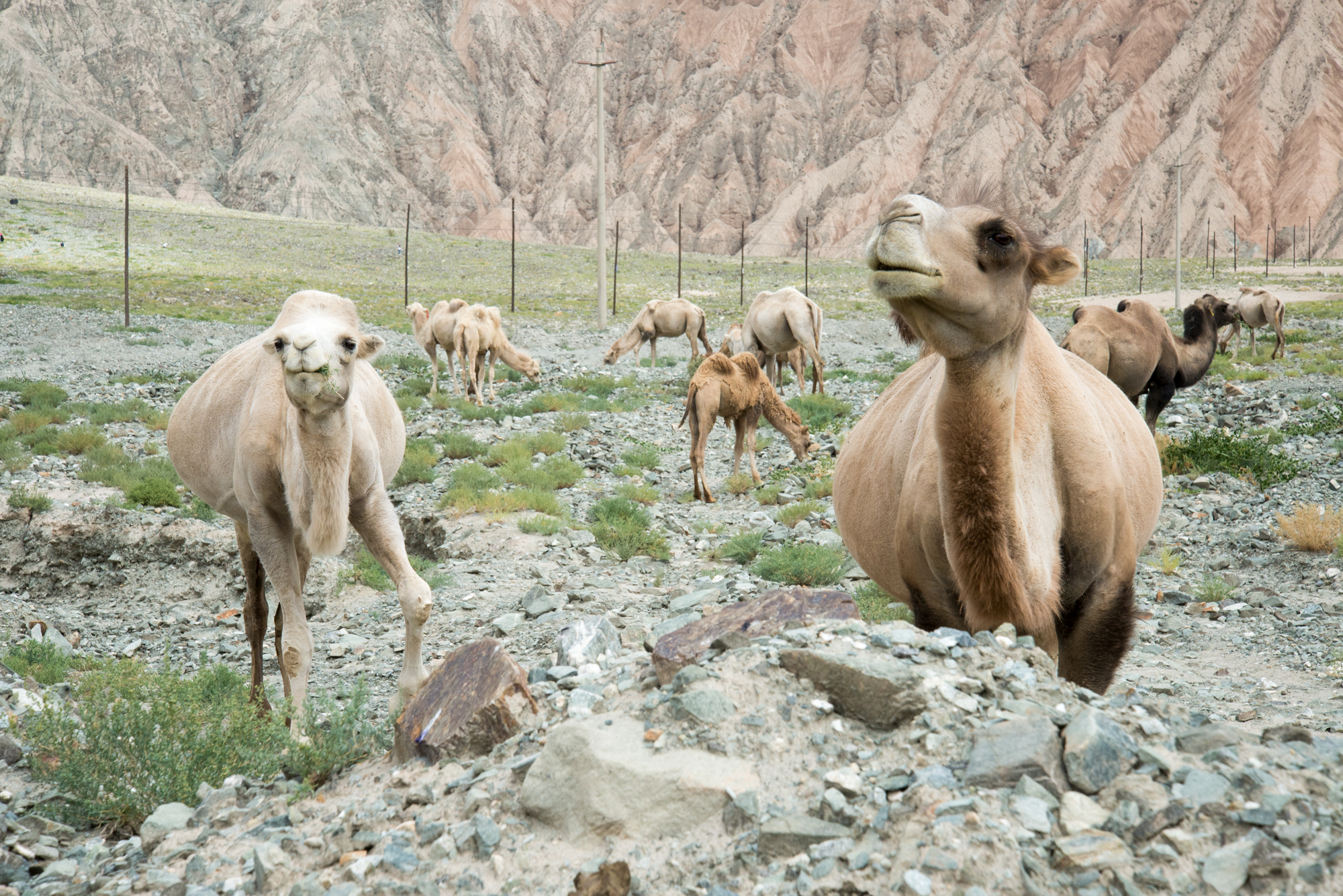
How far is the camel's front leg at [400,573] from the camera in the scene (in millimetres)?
4941

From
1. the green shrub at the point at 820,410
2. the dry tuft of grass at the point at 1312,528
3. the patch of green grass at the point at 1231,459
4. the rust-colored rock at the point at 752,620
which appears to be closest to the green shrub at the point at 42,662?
the rust-colored rock at the point at 752,620

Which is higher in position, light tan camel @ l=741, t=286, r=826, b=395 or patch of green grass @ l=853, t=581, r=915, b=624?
light tan camel @ l=741, t=286, r=826, b=395

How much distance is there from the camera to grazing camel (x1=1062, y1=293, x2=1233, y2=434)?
40.8ft

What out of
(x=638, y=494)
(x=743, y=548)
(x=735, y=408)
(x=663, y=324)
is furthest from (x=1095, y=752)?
(x=663, y=324)

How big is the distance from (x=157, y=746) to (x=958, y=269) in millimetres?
3804

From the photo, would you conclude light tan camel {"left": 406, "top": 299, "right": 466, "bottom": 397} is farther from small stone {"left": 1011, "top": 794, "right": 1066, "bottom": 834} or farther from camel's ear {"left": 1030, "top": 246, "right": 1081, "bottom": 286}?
small stone {"left": 1011, "top": 794, "right": 1066, "bottom": 834}

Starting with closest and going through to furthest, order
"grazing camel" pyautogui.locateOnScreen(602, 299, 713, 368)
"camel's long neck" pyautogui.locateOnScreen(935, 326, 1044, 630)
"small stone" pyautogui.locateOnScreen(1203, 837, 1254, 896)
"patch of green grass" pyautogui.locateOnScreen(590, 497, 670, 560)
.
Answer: "small stone" pyautogui.locateOnScreen(1203, 837, 1254, 896) → "camel's long neck" pyautogui.locateOnScreen(935, 326, 1044, 630) → "patch of green grass" pyautogui.locateOnScreen(590, 497, 670, 560) → "grazing camel" pyautogui.locateOnScreen(602, 299, 713, 368)

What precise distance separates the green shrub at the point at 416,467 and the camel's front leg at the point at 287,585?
5381 mm

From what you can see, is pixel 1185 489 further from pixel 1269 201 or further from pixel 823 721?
pixel 1269 201

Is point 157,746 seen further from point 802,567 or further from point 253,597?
point 802,567

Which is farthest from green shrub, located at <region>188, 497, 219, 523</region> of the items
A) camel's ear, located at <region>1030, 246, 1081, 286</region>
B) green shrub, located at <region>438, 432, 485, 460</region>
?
camel's ear, located at <region>1030, 246, 1081, 286</region>

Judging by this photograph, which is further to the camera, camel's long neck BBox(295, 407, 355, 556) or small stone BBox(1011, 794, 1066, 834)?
camel's long neck BBox(295, 407, 355, 556)

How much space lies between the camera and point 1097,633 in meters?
3.77

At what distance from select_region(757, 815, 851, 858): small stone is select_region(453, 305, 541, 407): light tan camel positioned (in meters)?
15.7
